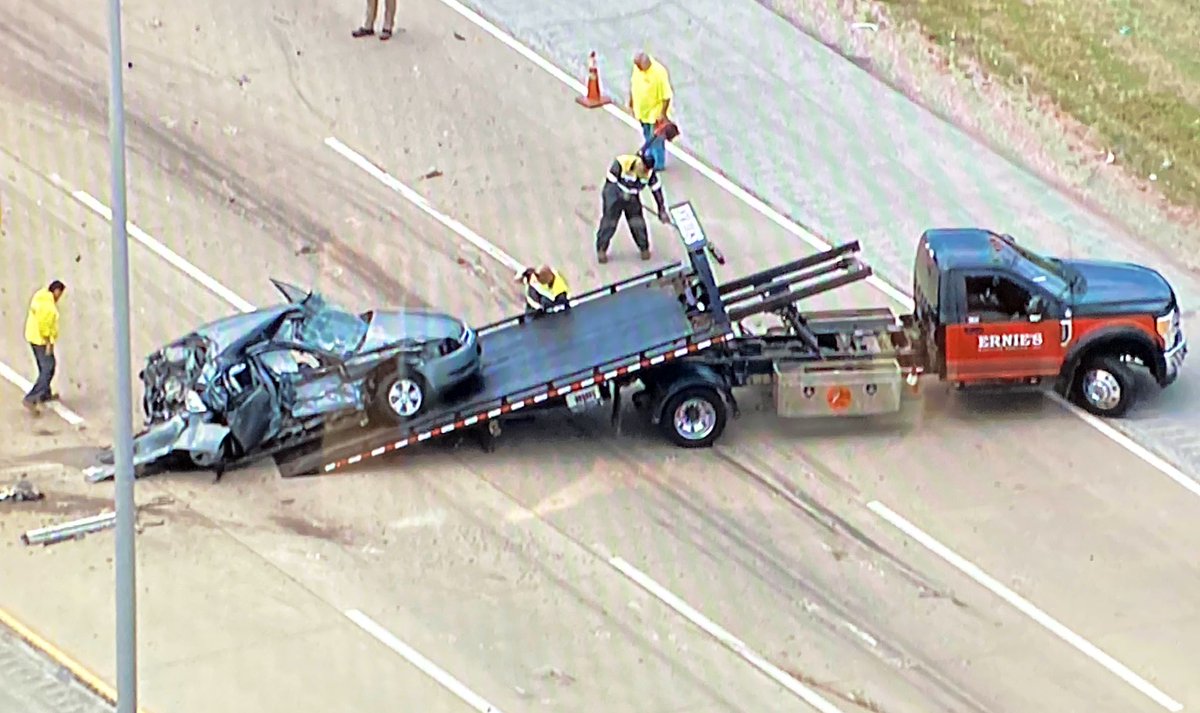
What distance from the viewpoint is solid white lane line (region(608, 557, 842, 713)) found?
1662 centimetres

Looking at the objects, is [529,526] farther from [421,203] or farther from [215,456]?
[421,203]

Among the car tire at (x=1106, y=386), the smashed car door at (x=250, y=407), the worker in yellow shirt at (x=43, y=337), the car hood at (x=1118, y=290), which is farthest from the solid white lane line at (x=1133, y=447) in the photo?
the worker in yellow shirt at (x=43, y=337)

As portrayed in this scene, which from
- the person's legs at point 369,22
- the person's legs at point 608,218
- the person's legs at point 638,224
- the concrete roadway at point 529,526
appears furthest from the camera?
the person's legs at point 369,22

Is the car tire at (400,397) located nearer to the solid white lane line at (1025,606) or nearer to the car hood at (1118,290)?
the solid white lane line at (1025,606)

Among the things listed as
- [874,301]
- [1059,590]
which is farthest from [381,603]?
[874,301]

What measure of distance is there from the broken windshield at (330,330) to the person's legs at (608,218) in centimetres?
374

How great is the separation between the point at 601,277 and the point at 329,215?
11.1 feet

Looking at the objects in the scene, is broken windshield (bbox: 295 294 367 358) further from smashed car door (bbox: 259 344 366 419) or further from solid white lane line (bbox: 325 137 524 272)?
solid white lane line (bbox: 325 137 524 272)

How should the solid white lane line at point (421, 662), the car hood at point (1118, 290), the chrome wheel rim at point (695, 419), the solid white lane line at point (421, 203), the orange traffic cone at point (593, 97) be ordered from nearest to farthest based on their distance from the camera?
the solid white lane line at point (421, 662)
the chrome wheel rim at point (695, 419)
the car hood at point (1118, 290)
the solid white lane line at point (421, 203)
the orange traffic cone at point (593, 97)

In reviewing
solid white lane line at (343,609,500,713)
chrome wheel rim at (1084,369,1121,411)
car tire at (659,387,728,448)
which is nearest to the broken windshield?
car tire at (659,387,728,448)

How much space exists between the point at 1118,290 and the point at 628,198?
17.4ft

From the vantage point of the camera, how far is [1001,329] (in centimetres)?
2019

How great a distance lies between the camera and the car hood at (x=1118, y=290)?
20328 mm

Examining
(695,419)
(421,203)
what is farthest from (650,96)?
(695,419)
